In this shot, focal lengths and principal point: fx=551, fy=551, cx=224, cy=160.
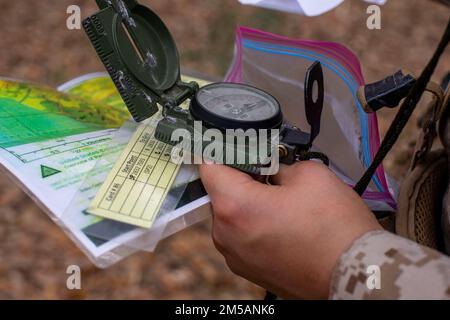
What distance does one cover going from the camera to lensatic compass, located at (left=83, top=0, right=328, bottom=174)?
69 centimetres

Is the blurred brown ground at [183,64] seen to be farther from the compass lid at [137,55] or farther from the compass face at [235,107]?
the compass lid at [137,55]

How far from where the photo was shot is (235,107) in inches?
28.9

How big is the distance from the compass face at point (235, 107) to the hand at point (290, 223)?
0.20ft

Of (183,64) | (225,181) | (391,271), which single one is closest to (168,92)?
(225,181)

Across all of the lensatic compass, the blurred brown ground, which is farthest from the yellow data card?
the blurred brown ground

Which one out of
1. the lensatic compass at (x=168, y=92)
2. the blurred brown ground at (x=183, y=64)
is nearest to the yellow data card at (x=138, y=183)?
the lensatic compass at (x=168, y=92)

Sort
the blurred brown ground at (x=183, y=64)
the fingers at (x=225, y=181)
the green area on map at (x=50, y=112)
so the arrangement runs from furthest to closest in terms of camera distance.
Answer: the blurred brown ground at (x=183, y=64) < the green area on map at (x=50, y=112) < the fingers at (x=225, y=181)

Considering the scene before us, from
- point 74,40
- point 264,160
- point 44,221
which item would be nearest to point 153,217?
point 264,160

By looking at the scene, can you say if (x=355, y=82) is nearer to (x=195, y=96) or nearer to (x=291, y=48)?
(x=291, y=48)

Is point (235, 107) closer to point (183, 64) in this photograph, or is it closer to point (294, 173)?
point (294, 173)

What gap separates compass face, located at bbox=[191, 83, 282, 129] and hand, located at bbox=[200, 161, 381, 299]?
0.06 meters

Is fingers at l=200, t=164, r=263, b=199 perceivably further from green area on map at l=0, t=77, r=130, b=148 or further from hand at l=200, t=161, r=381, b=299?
green area on map at l=0, t=77, r=130, b=148

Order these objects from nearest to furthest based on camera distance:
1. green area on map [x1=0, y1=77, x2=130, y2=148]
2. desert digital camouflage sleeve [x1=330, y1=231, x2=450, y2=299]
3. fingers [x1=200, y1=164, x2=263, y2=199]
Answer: desert digital camouflage sleeve [x1=330, y1=231, x2=450, y2=299]
fingers [x1=200, y1=164, x2=263, y2=199]
green area on map [x1=0, y1=77, x2=130, y2=148]

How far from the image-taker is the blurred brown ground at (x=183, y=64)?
5.07 feet
